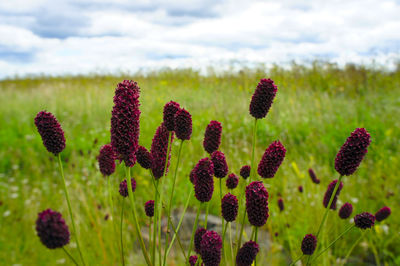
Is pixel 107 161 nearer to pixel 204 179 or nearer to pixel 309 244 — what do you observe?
pixel 204 179

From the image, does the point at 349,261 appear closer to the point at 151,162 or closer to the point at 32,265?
the point at 151,162

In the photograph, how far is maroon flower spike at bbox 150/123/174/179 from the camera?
45.8 inches

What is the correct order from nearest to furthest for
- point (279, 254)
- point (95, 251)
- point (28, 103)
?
point (279, 254)
point (95, 251)
point (28, 103)

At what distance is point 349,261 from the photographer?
8.85ft

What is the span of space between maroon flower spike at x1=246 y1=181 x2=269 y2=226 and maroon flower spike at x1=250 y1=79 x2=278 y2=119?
1.14 feet

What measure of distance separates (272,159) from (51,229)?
2.38 ft

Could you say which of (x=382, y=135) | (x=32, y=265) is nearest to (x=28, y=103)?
(x=32, y=265)

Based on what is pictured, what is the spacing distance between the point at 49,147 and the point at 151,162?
1.12ft

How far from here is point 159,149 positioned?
1.18 meters

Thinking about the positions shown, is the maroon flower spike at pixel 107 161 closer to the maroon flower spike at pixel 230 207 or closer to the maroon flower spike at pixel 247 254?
the maroon flower spike at pixel 230 207

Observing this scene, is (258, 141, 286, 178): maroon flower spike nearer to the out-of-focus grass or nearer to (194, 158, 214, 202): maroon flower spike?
(194, 158, 214, 202): maroon flower spike

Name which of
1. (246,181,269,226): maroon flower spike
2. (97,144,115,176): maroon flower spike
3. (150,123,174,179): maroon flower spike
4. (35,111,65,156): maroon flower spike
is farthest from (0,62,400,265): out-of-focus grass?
(246,181,269,226): maroon flower spike

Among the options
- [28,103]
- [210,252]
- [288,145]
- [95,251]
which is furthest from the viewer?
[28,103]

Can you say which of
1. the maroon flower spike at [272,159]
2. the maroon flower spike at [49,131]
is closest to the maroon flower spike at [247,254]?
the maroon flower spike at [272,159]
